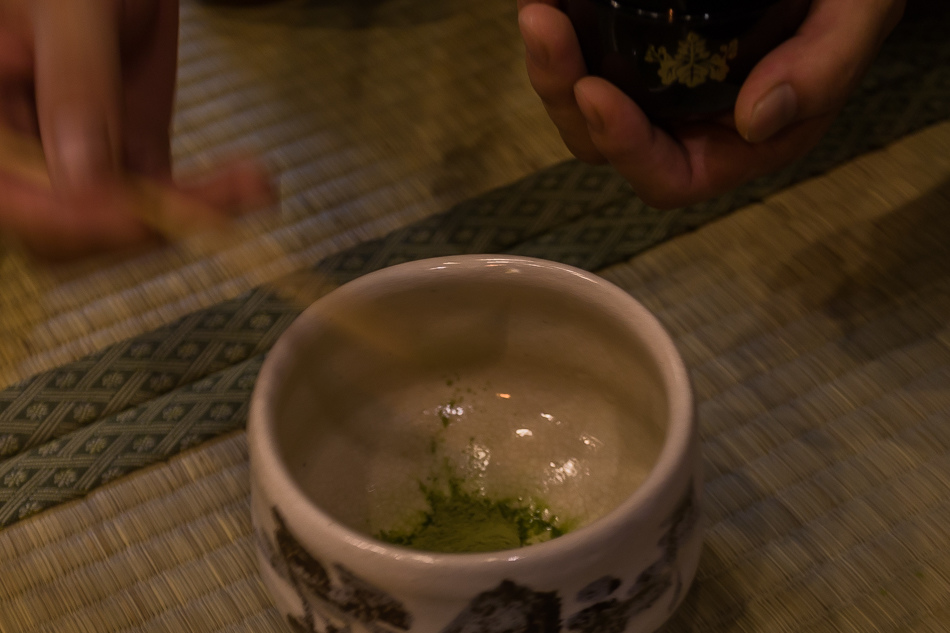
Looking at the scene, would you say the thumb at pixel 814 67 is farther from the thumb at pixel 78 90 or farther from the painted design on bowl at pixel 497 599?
the thumb at pixel 78 90

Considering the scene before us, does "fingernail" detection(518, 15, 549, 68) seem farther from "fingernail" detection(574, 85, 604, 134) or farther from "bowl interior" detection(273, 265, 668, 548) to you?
"bowl interior" detection(273, 265, 668, 548)

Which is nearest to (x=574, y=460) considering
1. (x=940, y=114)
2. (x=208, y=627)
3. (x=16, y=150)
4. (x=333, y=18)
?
(x=208, y=627)

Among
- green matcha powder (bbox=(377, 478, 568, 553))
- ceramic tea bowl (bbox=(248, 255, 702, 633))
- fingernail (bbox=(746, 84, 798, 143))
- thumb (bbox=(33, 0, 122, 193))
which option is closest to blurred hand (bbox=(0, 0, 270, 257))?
thumb (bbox=(33, 0, 122, 193))

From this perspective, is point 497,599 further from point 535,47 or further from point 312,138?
point 312,138

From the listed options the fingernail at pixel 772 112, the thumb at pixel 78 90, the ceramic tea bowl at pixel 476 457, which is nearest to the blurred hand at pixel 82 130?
the thumb at pixel 78 90

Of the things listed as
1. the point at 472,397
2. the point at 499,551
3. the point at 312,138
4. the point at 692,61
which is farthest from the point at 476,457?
the point at 312,138

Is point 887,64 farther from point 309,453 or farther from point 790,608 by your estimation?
point 309,453
